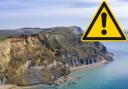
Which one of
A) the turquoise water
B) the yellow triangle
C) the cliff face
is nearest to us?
the yellow triangle

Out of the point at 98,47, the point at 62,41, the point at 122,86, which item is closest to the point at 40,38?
the point at 62,41

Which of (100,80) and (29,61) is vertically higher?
(29,61)

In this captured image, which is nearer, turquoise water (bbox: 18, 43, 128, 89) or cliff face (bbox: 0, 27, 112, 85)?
cliff face (bbox: 0, 27, 112, 85)

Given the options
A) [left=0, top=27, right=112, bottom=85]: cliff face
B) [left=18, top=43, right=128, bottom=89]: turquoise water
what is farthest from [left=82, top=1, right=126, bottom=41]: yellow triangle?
[left=0, top=27, right=112, bottom=85]: cliff face

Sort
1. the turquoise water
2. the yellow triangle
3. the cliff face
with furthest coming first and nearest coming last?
the turquoise water < the cliff face < the yellow triangle

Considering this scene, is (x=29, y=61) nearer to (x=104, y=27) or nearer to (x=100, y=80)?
(x=100, y=80)

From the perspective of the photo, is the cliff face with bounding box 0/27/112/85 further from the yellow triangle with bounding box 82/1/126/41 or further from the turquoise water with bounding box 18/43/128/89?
the yellow triangle with bounding box 82/1/126/41

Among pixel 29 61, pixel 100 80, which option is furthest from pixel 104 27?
pixel 100 80

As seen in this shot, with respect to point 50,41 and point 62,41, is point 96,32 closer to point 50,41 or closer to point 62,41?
point 50,41

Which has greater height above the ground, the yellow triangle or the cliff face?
the yellow triangle
